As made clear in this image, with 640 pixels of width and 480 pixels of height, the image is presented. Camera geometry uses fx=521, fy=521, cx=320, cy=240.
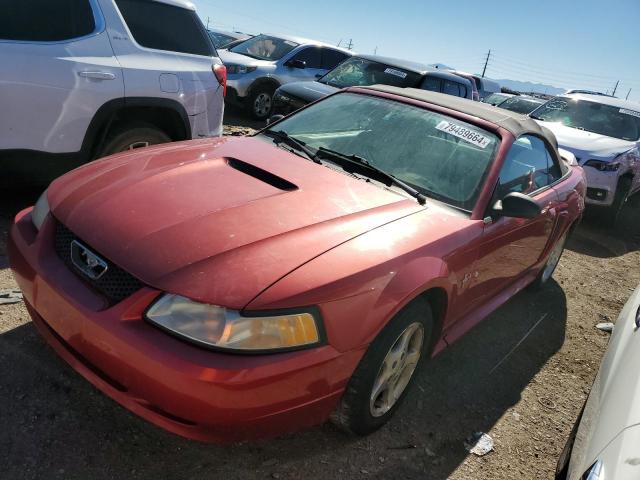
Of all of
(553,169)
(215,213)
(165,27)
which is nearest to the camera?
(215,213)

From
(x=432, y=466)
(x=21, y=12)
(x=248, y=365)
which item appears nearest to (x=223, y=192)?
(x=248, y=365)

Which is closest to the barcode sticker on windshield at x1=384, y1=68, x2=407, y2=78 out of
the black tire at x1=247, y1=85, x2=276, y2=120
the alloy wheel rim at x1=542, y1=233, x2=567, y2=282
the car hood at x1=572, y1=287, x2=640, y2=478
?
the black tire at x1=247, y1=85, x2=276, y2=120

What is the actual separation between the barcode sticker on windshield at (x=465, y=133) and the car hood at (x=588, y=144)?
4641 mm

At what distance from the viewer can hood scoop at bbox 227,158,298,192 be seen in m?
2.60

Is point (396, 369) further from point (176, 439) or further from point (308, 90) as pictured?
point (308, 90)

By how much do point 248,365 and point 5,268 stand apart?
2334mm

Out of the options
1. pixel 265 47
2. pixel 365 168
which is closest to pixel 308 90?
pixel 265 47

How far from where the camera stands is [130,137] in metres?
Result: 4.10

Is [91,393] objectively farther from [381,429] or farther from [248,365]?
[381,429]

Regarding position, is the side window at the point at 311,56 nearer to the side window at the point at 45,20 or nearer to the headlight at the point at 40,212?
the side window at the point at 45,20

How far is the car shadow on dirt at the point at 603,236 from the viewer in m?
6.46

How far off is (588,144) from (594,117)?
55.1 inches

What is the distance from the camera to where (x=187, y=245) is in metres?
2.00

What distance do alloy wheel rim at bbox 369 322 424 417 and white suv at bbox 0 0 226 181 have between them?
108 inches
